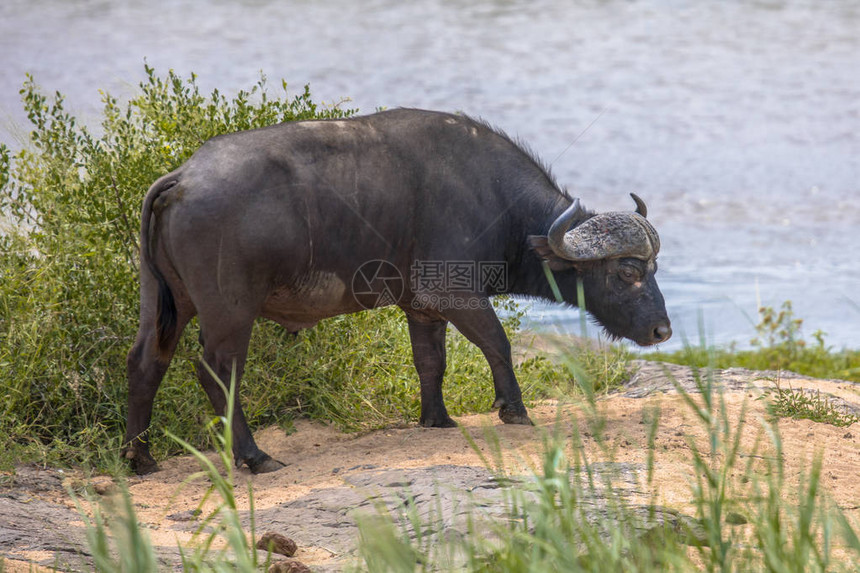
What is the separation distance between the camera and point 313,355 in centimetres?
699

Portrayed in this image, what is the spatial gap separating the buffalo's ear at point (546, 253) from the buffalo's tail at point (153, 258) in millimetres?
2208

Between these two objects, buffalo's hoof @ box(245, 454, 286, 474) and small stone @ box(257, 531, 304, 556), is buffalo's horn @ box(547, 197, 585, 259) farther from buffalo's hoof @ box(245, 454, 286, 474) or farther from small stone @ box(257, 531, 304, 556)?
small stone @ box(257, 531, 304, 556)

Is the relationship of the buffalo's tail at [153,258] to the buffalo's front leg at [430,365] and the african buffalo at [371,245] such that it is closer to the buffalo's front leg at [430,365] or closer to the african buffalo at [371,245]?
the african buffalo at [371,245]

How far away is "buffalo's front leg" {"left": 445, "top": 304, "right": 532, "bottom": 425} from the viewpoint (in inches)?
249

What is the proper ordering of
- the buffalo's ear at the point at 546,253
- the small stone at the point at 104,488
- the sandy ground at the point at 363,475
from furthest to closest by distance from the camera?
the buffalo's ear at the point at 546,253 < the small stone at the point at 104,488 < the sandy ground at the point at 363,475

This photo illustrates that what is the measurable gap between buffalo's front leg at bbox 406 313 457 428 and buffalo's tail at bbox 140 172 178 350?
1.59 meters

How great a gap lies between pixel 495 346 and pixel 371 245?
1001 millimetres

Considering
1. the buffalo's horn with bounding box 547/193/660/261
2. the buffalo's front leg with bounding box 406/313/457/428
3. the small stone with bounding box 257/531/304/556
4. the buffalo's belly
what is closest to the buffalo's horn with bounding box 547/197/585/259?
the buffalo's horn with bounding box 547/193/660/261

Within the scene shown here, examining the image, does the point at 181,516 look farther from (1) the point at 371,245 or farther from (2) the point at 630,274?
(2) the point at 630,274

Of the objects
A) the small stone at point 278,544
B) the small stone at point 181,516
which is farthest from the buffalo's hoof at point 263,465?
the small stone at point 278,544

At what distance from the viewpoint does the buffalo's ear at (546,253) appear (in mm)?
6461

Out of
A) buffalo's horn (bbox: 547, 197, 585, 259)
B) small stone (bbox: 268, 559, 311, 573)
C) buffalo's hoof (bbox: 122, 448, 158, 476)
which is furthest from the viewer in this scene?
buffalo's horn (bbox: 547, 197, 585, 259)

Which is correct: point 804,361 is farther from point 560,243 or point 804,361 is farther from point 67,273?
point 67,273

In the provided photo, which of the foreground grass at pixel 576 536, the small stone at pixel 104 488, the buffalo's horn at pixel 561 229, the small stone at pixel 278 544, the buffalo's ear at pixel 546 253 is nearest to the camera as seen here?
the foreground grass at pixel 576 536
